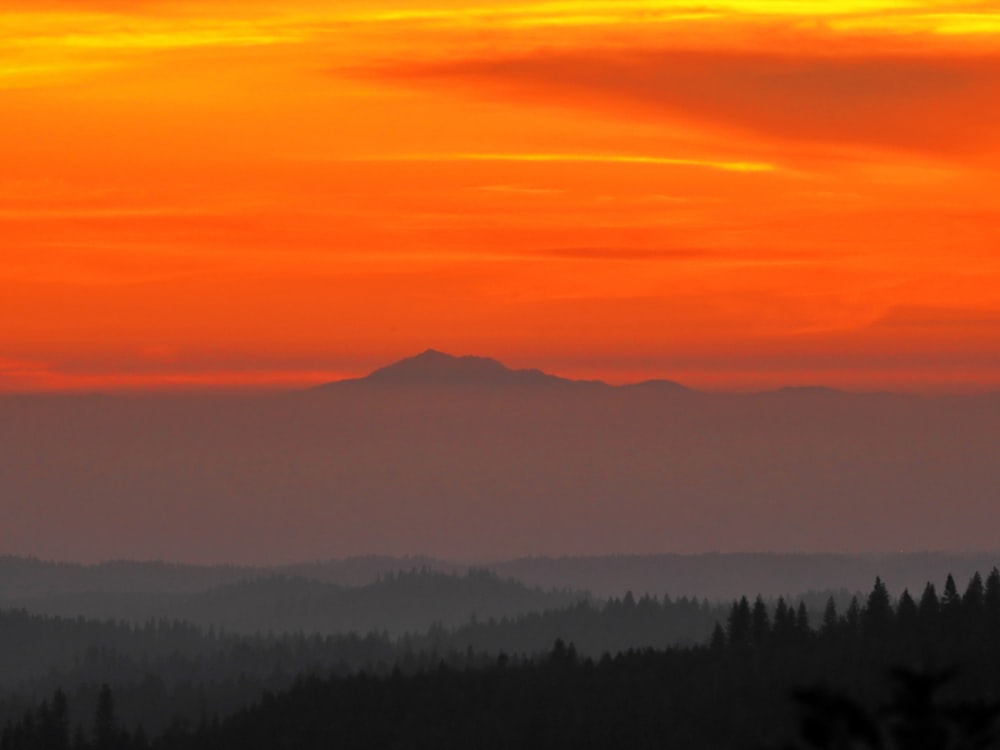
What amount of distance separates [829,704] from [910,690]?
106cm

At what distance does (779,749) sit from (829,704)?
2.79 feet

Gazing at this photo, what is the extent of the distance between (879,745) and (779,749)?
0.93 meters

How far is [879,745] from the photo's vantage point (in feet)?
61.1

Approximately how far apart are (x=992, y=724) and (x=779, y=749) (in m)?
1.97

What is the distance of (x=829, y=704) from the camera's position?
18.4m

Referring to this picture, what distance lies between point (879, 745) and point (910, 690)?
0.69m

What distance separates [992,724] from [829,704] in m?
1.72

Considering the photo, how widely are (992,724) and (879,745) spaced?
3.83ft

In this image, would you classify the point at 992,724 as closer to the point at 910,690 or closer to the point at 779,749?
the point at 910,690

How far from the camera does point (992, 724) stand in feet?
62.2

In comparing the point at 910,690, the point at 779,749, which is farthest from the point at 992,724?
the point at 779,749

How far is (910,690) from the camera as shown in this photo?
1902 centimetres
